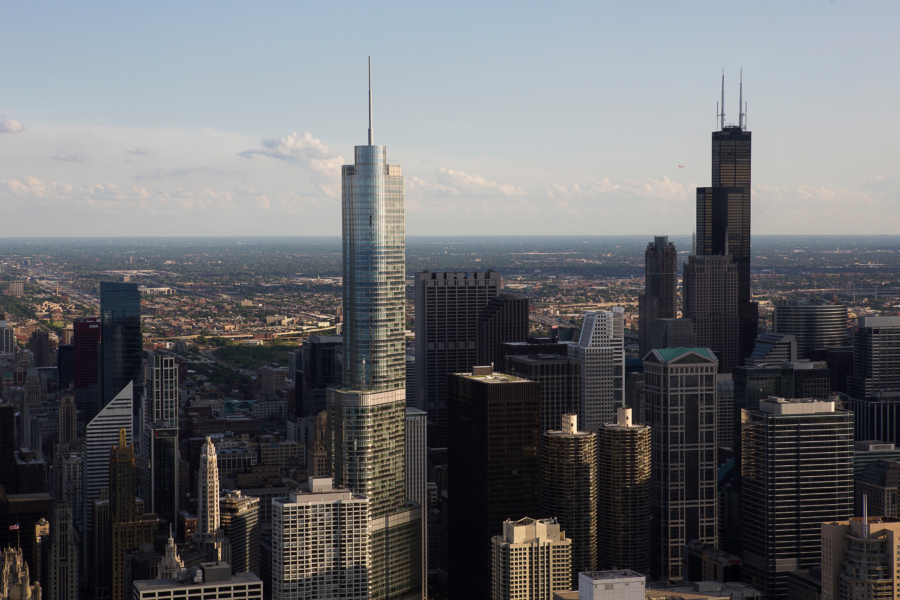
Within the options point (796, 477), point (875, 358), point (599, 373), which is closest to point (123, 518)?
point (599, 373)

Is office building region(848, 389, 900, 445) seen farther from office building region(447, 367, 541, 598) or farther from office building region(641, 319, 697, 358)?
office building region(447, 367, 541, 598)

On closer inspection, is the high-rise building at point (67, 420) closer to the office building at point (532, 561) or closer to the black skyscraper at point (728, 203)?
the office building at point (532, 561)

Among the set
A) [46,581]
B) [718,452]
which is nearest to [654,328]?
[718,452]

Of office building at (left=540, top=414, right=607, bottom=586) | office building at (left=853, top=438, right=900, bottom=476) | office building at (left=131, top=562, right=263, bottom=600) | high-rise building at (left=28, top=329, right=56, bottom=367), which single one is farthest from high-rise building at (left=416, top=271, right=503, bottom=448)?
office building at (left=131, top=562, right=263, bottom=600)

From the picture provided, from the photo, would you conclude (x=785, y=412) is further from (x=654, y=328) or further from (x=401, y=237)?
(x=654, y=328)

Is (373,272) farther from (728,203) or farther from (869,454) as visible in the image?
(728,203)

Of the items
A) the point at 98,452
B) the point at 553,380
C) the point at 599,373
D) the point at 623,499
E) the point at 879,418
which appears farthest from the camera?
the point at 879,418

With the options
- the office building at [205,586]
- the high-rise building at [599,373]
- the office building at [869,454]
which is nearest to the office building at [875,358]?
the office building at [869,454]
